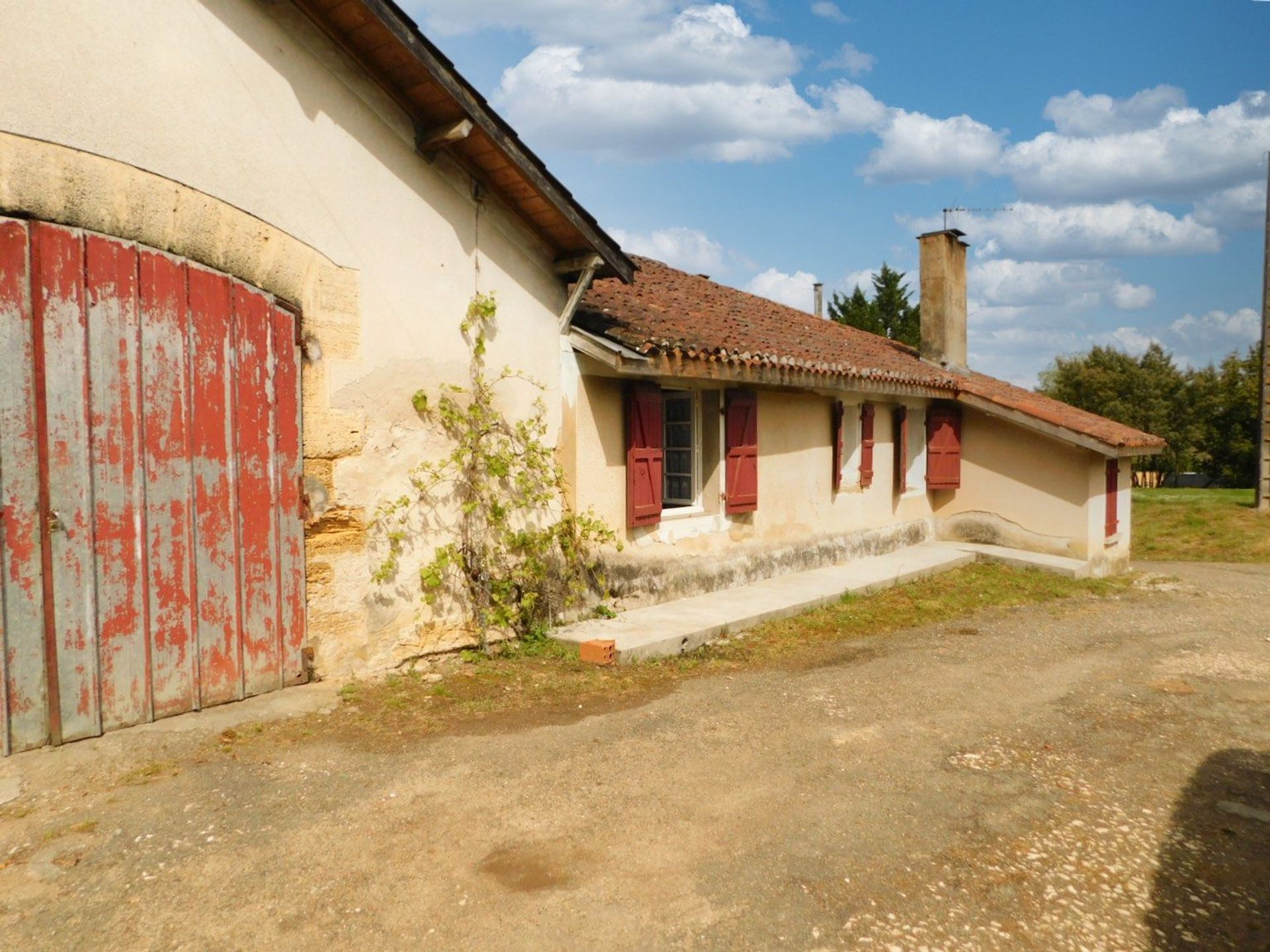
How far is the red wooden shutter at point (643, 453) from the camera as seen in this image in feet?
24.9

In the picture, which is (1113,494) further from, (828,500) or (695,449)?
(695,449)

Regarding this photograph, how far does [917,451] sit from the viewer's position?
13.4 metres

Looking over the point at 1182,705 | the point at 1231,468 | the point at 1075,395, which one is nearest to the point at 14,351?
the point at 1182,705

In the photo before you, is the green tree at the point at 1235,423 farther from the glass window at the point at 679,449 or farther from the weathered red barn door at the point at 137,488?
the weathered red barn door at the point at 137,488

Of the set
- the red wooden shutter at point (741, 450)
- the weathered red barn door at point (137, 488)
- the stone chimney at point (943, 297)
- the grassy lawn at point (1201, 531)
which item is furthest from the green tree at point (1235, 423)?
the weathered red barn door at point (137, 488)

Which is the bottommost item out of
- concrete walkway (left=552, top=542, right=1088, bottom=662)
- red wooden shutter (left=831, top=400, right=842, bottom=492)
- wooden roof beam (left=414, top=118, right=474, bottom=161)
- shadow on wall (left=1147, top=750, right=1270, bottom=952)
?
shadow on wall (left=1147, top=750, right=1270, bottom=952)

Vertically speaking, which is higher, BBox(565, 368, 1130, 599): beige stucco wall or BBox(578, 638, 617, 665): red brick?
BBox(565, 368, 1130, 599): beige stucco wall

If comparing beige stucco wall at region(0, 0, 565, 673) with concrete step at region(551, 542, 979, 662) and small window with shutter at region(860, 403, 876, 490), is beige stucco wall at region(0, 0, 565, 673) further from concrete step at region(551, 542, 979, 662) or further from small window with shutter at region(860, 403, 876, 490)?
small window with shutter at region(860, 403, 876, 490)

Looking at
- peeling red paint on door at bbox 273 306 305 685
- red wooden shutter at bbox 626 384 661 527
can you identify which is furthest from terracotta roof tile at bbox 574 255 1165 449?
peeling red paint on door at bbox 273 306 305 685

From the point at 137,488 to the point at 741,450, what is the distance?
19.5 feet

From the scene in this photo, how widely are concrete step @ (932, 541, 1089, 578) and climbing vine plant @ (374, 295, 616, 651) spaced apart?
787 centimetres

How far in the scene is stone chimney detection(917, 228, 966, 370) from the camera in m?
14.7

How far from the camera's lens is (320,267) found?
17.5ft

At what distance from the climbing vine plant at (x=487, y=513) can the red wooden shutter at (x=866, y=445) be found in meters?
5.84
